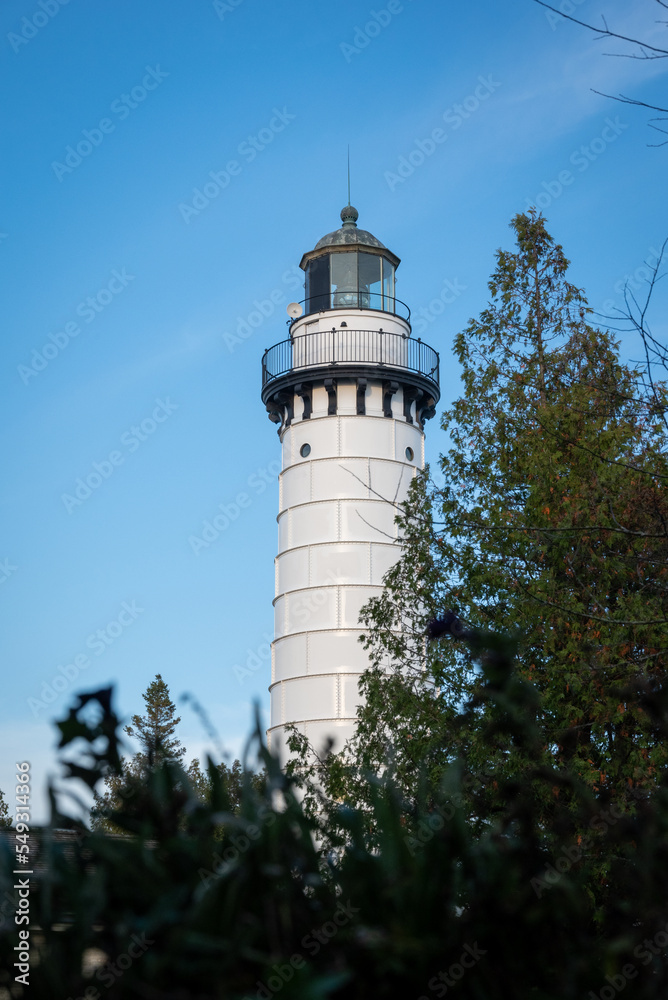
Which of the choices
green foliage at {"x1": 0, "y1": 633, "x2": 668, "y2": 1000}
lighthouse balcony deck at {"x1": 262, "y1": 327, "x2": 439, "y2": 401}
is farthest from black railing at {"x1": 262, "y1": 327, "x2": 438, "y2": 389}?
green foliage at {"x1": 0, "y1": 633, "x2": 668, "y2": 1000}

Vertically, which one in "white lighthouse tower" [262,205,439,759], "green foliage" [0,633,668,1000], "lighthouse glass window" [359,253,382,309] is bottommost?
"green foliage" [0,633,668,1000]

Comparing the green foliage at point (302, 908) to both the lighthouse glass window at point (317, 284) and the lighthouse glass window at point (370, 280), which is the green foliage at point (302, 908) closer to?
the lighthouse glass window at point (317, 284)

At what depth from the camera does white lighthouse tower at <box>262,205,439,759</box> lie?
30.0 m

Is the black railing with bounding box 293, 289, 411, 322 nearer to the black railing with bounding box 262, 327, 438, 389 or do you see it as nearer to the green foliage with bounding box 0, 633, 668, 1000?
the black railing with bounding box 262, 327, 438, 389

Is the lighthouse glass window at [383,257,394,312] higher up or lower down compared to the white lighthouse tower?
higher up

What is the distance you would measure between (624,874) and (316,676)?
28136 mm

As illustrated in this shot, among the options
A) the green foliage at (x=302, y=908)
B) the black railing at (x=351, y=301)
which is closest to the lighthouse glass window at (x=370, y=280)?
the black railing at (x=351, y=301)

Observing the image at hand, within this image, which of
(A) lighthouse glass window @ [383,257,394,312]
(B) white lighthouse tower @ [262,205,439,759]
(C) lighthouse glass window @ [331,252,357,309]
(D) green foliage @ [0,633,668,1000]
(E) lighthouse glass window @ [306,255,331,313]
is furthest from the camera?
(A) lighthouse glass window @ [383,257,394,312]

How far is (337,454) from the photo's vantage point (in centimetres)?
3195

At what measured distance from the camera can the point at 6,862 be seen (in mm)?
1820

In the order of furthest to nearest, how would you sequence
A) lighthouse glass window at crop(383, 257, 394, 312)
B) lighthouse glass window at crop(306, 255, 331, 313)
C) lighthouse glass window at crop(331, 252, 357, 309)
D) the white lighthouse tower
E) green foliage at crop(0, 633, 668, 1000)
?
lighthouse glass window at crop(383, 257, 394, 312)
lighthouse glass window at crop(306, 255, 331, 313)
lighthouse glass window at crop(331, 252, 357, 309)
the white lighthouse tower
green foliage at crop(0, 633, 668, 1000)

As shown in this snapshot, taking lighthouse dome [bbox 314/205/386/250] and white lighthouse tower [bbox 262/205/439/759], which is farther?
lighthouse dome [bbox 314/205/386/250]

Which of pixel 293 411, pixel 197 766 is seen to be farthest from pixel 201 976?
pixel 197 766

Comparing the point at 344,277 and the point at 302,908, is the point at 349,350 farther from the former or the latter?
the point at 302,908
